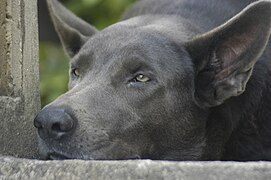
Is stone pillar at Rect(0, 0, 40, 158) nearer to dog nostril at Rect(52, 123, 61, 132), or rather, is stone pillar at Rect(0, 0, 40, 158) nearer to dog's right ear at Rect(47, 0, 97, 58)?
dog nostril at Rect(52, 123, 61, 132)

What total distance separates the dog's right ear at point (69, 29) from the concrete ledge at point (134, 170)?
1243mm

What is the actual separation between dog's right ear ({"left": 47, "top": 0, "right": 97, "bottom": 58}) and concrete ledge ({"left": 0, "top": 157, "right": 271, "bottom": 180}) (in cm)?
124

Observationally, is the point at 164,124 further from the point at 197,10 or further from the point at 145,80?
the point at 197,10

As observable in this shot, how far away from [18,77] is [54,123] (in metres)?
0.44

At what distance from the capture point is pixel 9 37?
3.67 meters

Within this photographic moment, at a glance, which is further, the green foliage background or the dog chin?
the green foliage background

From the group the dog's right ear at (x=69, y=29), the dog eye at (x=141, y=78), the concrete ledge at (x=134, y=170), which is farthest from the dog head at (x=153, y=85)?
the concrete ledge at (x=134, y=170)

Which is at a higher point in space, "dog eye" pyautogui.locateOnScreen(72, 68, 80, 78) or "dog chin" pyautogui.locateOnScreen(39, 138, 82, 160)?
"dog chin" pyautogui.locateOnScreen(39, 138, 82, 160)

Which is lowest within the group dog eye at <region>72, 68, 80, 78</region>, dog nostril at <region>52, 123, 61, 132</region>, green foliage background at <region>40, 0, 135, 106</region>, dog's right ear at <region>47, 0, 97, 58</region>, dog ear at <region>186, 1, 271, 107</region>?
green foliage background at <region>40, 0, 135, 106</region>

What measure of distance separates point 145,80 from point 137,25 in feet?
1.36

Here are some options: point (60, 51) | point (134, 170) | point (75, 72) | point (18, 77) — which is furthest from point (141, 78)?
point (60, 51)

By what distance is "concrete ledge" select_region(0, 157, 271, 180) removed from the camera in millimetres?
2867

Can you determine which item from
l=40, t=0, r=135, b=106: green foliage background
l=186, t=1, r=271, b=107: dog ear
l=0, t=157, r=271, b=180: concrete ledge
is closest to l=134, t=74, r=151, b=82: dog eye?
l=186, t=1, r=271, b=107: dog ear

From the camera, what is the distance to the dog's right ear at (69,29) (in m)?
4.34
